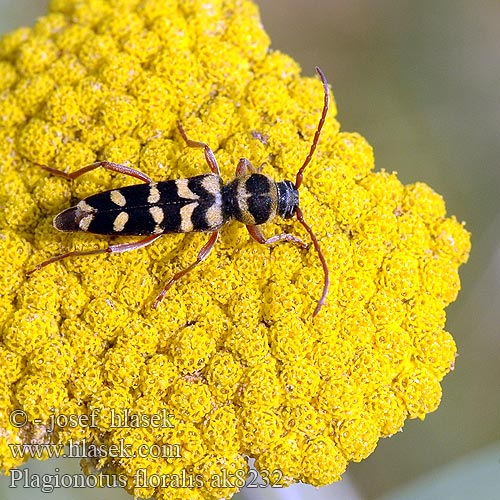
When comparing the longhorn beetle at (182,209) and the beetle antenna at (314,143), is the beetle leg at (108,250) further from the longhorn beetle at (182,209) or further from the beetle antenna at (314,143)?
the beetle antenna at (314,143)

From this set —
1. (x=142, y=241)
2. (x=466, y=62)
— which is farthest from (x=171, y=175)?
(x=466, y=62)

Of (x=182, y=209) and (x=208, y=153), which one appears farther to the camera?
(x=208, y=153)

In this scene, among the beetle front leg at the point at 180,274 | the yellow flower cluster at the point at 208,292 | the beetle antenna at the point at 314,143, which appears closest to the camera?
the yellow flower cluster at the point at 208,292

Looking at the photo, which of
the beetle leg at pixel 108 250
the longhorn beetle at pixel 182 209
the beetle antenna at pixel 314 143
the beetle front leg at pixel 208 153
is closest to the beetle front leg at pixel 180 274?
the longhorn beetle at pixel 182 209

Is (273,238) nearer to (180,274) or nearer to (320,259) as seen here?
(320,259)

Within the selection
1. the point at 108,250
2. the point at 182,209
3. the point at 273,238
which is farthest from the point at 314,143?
the point at 108,250

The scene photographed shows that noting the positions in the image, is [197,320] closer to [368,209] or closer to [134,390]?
[134,390]
